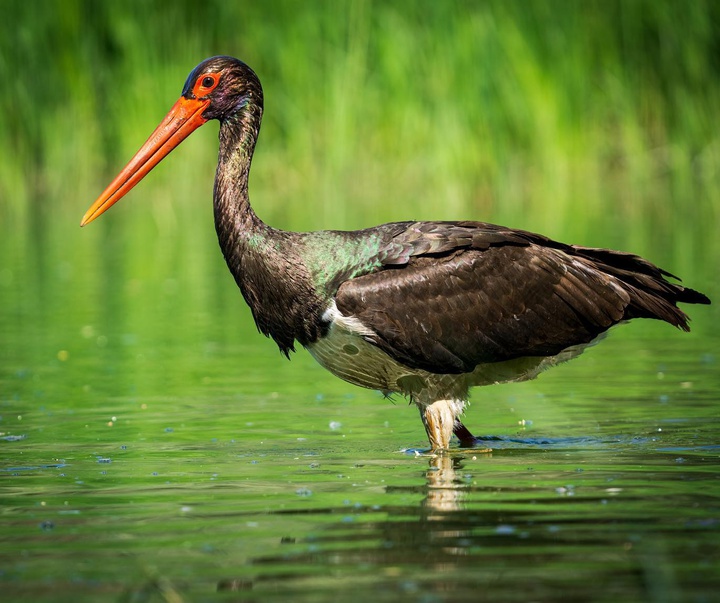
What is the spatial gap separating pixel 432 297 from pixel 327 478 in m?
1.29

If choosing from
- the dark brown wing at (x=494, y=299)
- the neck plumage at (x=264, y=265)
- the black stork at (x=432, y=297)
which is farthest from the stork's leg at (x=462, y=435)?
the neck plumage at (x=264, y=265)

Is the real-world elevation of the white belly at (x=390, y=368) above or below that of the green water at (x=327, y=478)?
above

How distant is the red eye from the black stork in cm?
38

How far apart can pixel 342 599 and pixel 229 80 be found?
4028mm

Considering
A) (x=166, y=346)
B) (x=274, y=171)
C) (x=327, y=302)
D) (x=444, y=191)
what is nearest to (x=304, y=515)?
(x=327, y=302)

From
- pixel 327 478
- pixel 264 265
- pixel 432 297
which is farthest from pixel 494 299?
pixel 327 478

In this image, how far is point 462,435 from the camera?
7.10m

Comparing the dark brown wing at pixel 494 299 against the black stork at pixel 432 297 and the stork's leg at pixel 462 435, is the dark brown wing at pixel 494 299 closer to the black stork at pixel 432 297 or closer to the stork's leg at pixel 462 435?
the black stork at pixel 432 297

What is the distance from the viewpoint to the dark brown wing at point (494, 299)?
6844 millimetres

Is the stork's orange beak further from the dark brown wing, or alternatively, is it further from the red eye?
the dark brown wing

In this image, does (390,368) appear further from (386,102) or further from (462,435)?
(386,102)

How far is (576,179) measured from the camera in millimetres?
19156

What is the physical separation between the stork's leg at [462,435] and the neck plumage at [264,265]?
0.83 meters

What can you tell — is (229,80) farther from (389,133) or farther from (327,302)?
(389,133)
